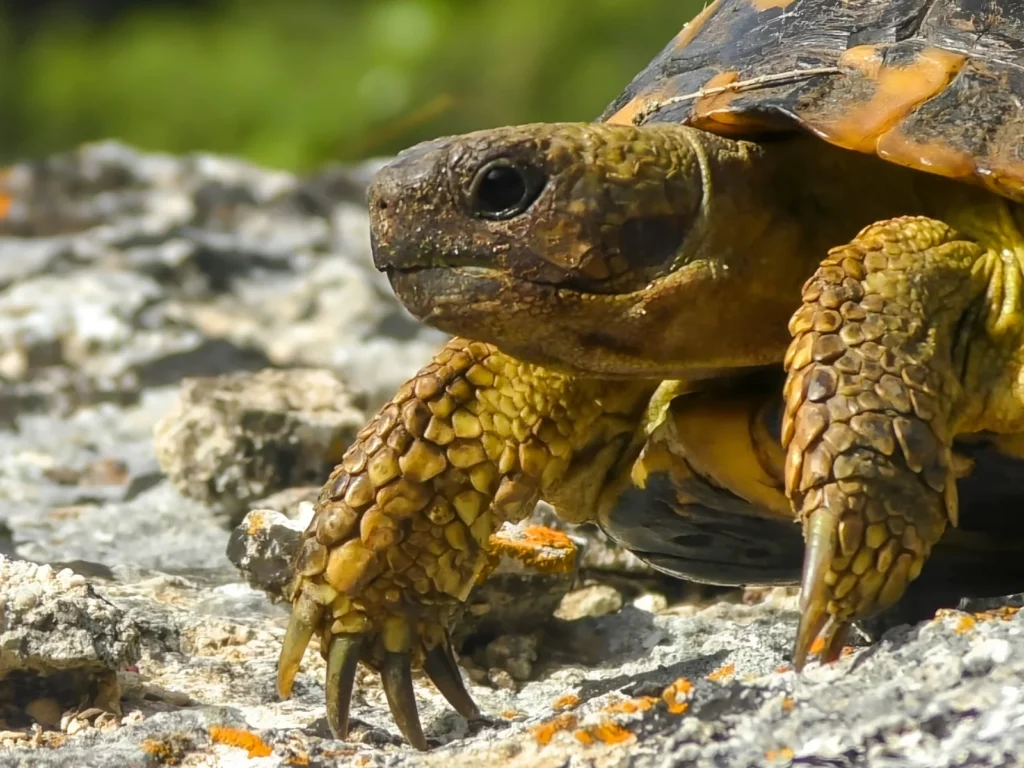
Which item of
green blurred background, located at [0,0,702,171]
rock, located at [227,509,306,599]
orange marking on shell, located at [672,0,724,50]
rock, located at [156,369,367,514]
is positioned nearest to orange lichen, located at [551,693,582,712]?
rock, located at [227,509,306,599]

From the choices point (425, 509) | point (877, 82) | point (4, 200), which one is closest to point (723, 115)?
point (877, 82)

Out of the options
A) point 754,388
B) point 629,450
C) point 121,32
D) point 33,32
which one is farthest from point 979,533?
point 33,32

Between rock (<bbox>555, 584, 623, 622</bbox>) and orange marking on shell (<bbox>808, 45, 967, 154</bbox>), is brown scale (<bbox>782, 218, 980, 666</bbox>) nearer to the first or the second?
orange marking on shell (<bbox>808, 45, 967, 154</bbox>)

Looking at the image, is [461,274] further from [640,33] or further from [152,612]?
[640,33]

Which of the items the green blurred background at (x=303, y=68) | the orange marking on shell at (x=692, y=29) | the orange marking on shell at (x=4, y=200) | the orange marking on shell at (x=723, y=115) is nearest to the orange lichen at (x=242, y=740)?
the orange marking on shell at (x=723, y=115)

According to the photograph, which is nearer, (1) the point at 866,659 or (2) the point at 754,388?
(1) the point at 866,659

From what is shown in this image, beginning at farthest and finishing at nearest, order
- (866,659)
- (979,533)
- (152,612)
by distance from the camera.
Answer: (152,612) → (979,533) → (866,659)

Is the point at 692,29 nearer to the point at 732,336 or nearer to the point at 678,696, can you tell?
the point at 732,336

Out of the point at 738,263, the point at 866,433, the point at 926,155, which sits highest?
the point at 926,155
